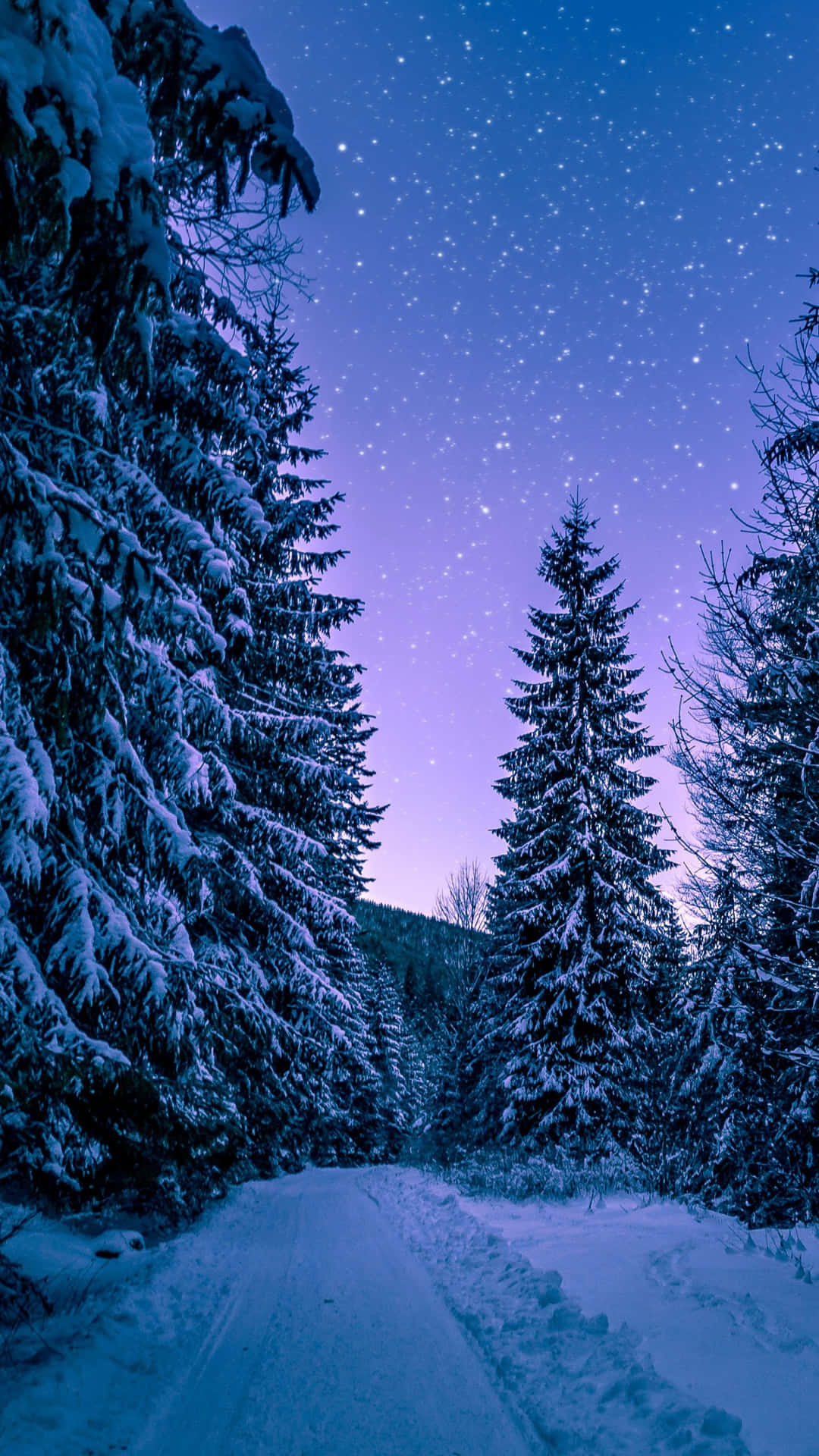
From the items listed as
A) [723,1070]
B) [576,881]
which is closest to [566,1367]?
[723,1070]

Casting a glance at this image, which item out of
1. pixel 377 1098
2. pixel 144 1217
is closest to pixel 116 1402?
pixel 144 1217

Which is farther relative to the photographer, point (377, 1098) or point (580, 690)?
point (377, 1098)

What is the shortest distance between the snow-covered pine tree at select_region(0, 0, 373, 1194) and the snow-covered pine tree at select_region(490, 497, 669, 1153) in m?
8.56

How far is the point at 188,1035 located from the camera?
532 cm

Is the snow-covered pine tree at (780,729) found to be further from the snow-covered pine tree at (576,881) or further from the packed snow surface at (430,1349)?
the snow-covered pine tree at (576,881)

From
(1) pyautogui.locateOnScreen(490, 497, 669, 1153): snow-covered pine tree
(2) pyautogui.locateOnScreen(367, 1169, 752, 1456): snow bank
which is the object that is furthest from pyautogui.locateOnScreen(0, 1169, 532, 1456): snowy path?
(1) pyautogui.locateOnScreen(490, 497, 669, 1153): snow-covered pine tree

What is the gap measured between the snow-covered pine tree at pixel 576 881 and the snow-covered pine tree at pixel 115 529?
8560mm

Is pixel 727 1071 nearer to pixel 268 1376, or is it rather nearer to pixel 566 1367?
pixel 566 1367

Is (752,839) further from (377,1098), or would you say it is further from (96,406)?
(377,1098)

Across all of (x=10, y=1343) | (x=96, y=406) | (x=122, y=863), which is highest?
(x=96, y=406)

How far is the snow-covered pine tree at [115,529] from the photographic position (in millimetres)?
2367

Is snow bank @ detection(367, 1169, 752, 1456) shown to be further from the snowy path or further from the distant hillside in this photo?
the distant hillside

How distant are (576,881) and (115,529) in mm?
13647

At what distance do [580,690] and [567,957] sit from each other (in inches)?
245
